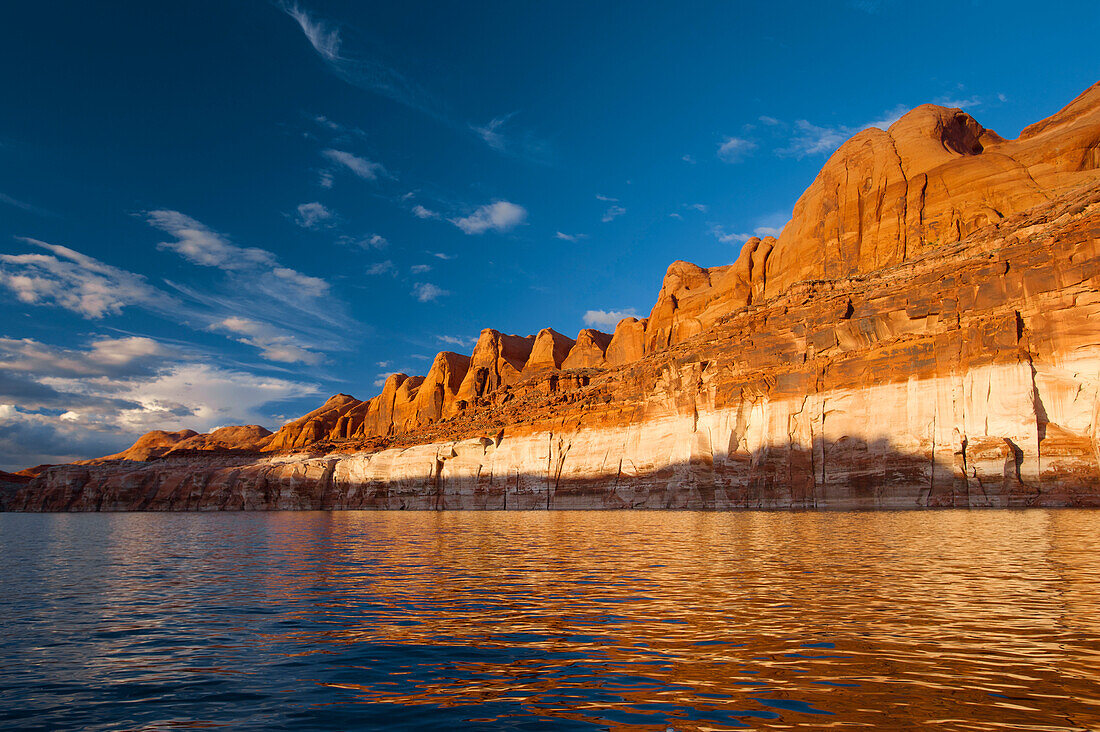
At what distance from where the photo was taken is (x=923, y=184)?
62.3 m

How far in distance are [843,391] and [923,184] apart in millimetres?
31789

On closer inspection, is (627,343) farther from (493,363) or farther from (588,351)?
(493,363)

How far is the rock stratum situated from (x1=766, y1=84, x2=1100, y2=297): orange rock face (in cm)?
22

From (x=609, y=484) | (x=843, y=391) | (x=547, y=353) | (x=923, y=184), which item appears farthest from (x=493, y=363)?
(x=843, y=391)

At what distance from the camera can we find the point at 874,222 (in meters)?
65.2

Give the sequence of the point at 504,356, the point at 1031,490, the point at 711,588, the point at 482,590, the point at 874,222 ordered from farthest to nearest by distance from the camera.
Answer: the point at 504,356 < the point at 874,222 < the point at 1031,490 < the point at 482,590 < the point at 711,588

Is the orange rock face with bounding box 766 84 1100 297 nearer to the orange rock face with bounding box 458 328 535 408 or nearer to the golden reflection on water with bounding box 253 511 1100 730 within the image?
the golden reflection on water with bounding box 253 511 1100 730

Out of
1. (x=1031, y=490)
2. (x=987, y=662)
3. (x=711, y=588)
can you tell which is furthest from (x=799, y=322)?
(x=987, y=662)

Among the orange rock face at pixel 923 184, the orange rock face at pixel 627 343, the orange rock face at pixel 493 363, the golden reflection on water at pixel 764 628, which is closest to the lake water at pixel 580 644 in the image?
the golden reflection on water at pixel 764 628

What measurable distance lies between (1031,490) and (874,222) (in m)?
39.3

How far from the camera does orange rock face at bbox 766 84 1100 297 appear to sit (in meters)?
55.7

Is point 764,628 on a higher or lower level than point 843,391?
lower

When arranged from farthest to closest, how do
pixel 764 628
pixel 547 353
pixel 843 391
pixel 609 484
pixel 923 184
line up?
pixel 547 353, pixel 923 184, pixel 609 484, pixel 843 391, pixel 764 628

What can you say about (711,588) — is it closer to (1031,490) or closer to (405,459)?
(1031,490)
